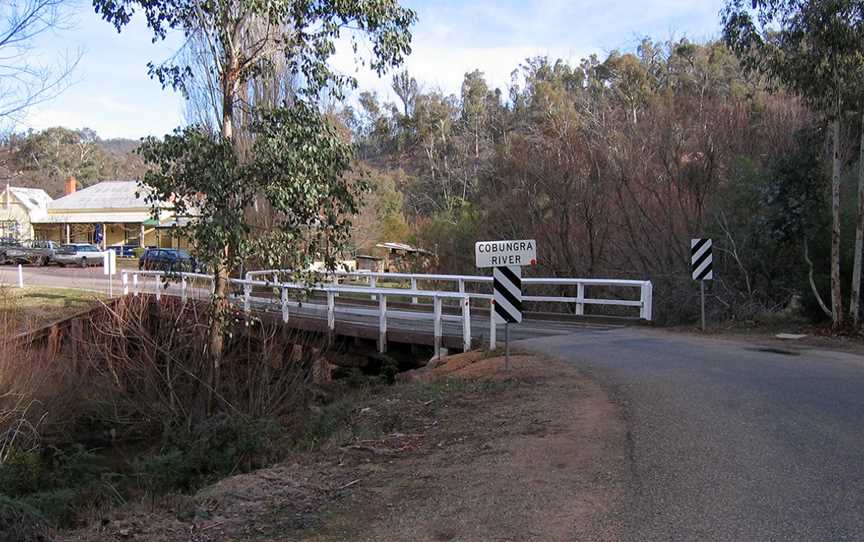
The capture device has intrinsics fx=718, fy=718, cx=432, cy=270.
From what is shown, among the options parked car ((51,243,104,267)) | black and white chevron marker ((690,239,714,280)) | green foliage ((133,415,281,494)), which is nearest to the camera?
green foliage ((133,415,281,494))

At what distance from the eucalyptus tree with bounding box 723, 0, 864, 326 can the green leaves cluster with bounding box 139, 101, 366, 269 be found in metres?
10.4

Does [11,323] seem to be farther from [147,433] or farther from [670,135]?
[670,135]

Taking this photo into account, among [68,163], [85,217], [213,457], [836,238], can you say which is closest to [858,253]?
[836,238]

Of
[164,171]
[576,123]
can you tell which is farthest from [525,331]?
[576,123]

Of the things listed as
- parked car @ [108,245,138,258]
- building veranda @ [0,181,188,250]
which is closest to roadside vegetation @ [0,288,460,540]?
parked car @ [108,245,138,258]

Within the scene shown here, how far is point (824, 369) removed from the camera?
36.5 feet

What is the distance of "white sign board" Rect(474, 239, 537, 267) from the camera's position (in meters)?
11.3

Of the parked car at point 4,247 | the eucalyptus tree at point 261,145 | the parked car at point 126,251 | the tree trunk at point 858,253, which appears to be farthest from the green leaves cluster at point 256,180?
the parked car at point 126,251

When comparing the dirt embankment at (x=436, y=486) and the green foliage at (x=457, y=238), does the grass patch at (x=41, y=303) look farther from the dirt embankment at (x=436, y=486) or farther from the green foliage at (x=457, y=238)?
the green foliage at (x=457, y=238)

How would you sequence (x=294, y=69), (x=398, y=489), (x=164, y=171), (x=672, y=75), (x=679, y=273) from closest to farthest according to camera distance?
(x=398, y=489) < (x=164, y=171) < (x=294, y=69) < (x=679, y=273) < (x=672, y=75)

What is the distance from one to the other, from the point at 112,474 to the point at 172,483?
1.20 metres

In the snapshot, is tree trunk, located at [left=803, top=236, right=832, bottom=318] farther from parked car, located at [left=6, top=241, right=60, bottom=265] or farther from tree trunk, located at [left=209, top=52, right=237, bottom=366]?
parked car, located at [left=6, top=241, right=60, bottom=265]

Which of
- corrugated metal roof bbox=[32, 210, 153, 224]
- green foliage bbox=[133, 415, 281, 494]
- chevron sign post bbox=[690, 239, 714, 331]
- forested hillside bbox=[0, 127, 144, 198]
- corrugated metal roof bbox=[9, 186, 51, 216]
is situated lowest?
green foliage bbox=[133, 415, 281, 494]

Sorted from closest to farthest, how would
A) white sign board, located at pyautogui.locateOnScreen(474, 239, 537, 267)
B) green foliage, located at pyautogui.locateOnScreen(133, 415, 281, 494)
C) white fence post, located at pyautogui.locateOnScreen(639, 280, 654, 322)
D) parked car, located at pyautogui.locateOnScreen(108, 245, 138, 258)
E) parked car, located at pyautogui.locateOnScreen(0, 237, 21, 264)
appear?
green foliage, located at pyautogui.locateOnScreen(133, 415, 281, 494) → white sign board, located at pyautogui.locateOnScreen(474, 239, 537, 267) → white fence post, located at pyautogui.locateOnScreen(639, 280, 654, 322) → parked car, located at pyautogui.locateOnScreen(0, 237, 21, 264) → parked car, located at pyautogui.locateOnScreen(108, 245, 138, 258)
